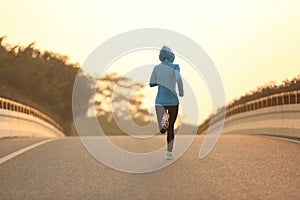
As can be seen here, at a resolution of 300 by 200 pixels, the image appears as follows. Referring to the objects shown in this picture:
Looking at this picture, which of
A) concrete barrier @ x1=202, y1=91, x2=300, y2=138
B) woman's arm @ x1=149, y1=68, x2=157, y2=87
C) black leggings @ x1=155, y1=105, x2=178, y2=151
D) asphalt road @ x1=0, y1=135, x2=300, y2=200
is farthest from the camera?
concrete barrier @ x1=202, y1=91, x2=300, y2=138

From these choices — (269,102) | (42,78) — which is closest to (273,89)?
(269,102)

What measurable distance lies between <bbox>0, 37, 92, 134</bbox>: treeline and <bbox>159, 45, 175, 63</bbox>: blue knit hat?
37.3 m

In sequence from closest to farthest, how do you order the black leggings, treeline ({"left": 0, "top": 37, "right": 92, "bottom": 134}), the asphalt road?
the asphalt road → the black leggings → treeline ({"left": 0, "top": 37, "right": 92, "bottom": 134})

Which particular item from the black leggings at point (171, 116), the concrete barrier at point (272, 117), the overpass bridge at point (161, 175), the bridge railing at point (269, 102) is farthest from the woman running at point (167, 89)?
the bridge railing at point (269, 102)

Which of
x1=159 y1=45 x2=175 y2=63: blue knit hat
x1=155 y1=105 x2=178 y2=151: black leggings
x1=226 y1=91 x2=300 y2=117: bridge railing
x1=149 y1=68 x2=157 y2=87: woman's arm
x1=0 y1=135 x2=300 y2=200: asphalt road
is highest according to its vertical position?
x1=159 y1=45 x2=175 y2=63: blue knit hat

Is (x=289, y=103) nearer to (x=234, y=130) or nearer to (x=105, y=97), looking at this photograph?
(x=234, y=130)

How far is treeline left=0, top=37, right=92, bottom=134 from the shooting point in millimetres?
59500

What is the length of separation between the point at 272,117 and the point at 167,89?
33.3ft

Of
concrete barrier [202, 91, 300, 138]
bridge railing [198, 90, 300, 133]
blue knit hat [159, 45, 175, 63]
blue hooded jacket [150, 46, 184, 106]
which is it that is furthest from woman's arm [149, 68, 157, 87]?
bridge railing [198, 90, 300, 133]

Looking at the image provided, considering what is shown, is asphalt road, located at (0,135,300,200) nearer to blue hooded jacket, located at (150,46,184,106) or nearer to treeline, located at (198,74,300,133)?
blue hooded jacket, located at (150,46,184,106)

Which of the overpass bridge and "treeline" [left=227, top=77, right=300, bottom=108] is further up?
"treeline" [left=227, top=77, right=300, bottom=108]

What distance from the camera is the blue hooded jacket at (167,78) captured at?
1249cm

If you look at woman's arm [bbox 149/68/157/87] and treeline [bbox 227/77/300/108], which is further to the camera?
treeline [bbox 227/77/300/108]

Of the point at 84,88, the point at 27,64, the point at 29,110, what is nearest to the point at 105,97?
the point at 84,88
